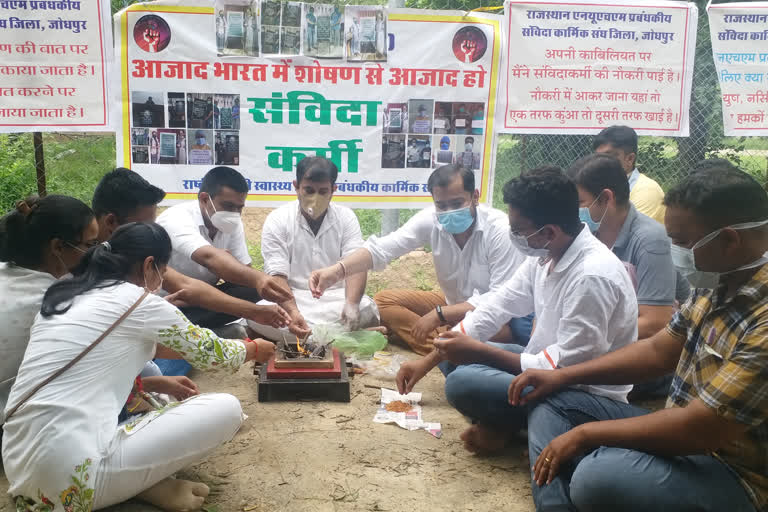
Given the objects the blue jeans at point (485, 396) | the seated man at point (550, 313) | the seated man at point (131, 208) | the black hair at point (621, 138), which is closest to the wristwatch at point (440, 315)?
the seated man at point (550, 313)

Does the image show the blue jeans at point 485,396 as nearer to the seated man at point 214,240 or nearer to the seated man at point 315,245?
the seated man at point 214,240

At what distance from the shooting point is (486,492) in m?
3.26

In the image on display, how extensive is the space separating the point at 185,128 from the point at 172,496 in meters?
3.44

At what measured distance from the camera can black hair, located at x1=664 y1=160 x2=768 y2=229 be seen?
2340 millimetres

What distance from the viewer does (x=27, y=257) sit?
3.15 meters

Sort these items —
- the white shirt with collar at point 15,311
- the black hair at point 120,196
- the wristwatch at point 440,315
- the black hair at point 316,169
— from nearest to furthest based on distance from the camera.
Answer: the white shirt with collar at point 15,311
the black hair at point 120,196
the wristwatch at point 440,315
the black hair at point 316,169

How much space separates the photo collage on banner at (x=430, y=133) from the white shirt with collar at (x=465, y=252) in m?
0.91

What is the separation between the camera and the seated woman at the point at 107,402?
2.55 metres

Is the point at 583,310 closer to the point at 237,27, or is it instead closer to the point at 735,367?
the point at 735,367

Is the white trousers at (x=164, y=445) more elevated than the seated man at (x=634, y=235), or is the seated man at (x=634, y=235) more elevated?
the seated man at (x=634, y=235)

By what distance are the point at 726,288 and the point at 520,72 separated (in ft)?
12.4

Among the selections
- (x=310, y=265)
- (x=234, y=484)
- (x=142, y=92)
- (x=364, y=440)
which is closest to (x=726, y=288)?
(x=364, y=440)

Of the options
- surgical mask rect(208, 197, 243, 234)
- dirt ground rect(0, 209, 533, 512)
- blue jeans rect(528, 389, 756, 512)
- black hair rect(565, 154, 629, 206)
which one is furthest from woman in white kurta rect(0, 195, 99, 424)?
black hair rect(565, 154, 629, 206)

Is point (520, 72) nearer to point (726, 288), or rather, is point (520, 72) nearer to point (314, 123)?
point (314, 123)
